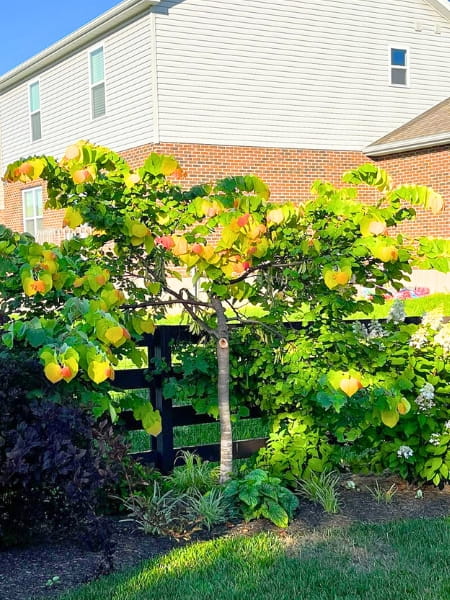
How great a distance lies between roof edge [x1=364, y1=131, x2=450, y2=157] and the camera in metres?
16.5

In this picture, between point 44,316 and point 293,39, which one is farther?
point 293,39

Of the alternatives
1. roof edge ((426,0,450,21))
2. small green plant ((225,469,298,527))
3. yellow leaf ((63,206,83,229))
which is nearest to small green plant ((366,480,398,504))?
small green plant ((225,469,298,527))

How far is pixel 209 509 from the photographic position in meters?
Result: 4.41

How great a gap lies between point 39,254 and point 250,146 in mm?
13347

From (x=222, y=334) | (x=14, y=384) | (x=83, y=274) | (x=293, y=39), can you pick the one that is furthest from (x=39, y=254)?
(x=293, y=39)

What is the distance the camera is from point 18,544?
4.16m

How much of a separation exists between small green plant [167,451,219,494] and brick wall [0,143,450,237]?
11421 mm

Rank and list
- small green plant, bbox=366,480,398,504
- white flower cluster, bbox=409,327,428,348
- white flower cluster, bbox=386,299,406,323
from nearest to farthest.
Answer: small green plant, bbox=366,480,398,504, white flower cluster, bbox=409,327,428,348, white flower cluster, bbox=386,299,406,323

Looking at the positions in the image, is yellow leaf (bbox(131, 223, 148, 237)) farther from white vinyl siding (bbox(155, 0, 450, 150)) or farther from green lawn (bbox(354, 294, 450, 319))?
white vinyl siding (bbox(155, 0, 450, 150))

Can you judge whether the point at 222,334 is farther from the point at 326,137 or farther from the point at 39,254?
the point at 326,137

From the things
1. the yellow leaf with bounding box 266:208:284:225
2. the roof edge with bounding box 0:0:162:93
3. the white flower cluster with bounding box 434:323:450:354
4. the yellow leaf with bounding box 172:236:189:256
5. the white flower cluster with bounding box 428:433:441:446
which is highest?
the roof edge with bounding box 0:0:162:93

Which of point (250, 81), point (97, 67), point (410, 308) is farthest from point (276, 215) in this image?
point (97, 67)

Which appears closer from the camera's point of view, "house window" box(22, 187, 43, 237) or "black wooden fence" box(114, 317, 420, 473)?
"black wooden fence" box(114, 317, 420, 473)

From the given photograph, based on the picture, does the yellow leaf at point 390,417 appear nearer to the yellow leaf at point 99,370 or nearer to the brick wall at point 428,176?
the yellow leaf at point 99,370
